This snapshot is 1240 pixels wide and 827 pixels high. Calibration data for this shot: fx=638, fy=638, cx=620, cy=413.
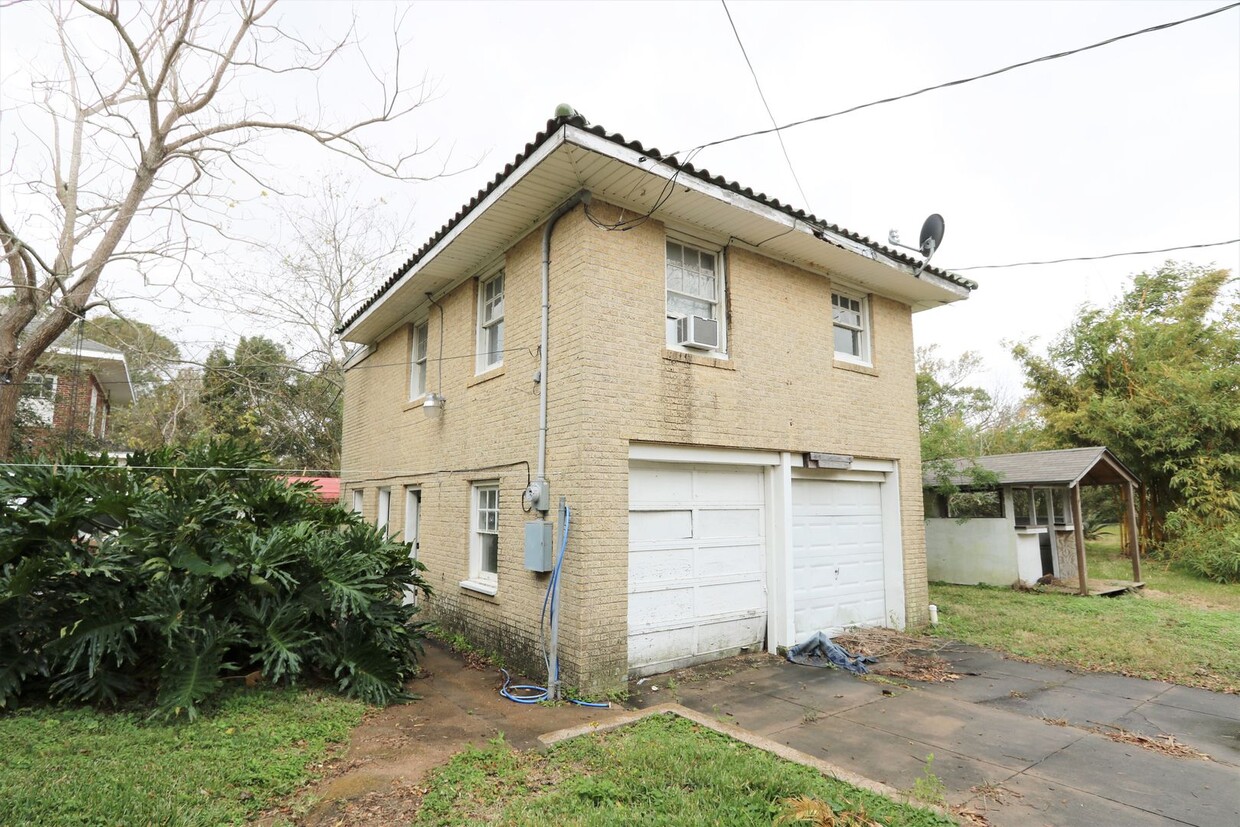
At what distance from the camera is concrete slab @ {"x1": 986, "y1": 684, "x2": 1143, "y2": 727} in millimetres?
5852

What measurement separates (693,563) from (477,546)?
313 cm

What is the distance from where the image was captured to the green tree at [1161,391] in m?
16.7

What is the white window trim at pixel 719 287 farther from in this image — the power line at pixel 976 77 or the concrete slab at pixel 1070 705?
the concrete slab at pixel 1070 705

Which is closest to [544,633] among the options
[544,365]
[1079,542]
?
[544,365]

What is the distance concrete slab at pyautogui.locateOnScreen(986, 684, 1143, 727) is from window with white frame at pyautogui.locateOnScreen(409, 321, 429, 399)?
9245mm

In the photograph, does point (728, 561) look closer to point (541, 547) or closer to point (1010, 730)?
point (541, 547)

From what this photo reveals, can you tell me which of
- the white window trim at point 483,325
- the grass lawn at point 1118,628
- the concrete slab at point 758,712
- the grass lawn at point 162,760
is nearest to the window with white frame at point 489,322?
the white window trim at point 483,325

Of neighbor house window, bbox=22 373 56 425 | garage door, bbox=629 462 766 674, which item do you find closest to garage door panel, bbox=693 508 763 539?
garage door, bbox=629 462 766 674

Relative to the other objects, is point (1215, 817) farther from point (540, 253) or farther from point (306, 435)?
point (306, 435)

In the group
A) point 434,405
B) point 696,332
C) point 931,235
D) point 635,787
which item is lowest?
point 635,787

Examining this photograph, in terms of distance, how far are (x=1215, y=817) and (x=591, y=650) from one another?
182 inches

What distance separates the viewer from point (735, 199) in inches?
281

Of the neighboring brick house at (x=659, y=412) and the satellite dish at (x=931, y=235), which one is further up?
the satellite dish at (x=931, y=235)

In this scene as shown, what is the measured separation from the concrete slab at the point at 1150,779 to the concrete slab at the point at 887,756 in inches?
16.0
